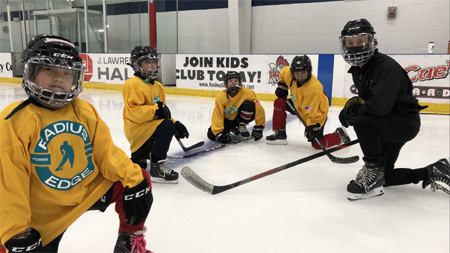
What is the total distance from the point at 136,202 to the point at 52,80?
1.38ft

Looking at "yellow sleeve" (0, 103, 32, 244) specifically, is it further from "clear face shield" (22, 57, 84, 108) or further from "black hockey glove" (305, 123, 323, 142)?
"black hockey glove" (305, 123, 323, 142)

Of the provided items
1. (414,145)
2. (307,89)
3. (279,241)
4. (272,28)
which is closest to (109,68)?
(272,28)

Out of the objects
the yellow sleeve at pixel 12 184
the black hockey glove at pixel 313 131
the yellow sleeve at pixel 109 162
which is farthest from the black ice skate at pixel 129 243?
the black hockey glove at pixel 313 131

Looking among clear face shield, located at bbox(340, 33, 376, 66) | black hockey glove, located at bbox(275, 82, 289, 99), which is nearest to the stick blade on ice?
clear face shield, located at bbox(340, 33, 376, 66)

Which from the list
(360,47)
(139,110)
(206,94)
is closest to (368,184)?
(360,47)

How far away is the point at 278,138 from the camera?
3182mm

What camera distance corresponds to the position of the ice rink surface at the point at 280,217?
4.53ft

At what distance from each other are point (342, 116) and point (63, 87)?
1647mm

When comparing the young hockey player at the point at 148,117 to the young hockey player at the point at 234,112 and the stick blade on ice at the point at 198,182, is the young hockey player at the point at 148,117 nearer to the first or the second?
the stick blade on ice at the point at 198,182

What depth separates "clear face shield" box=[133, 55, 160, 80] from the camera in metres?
2.11

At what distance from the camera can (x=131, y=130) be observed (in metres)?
2.17

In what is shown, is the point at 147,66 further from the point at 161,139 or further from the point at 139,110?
the point at 161,139

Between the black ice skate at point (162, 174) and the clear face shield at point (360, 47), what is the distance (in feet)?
4.02

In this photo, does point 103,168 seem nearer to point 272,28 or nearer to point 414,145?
point 414,145
